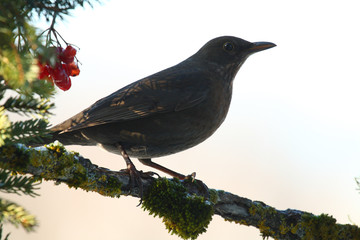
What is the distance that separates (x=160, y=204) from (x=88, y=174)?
705mm

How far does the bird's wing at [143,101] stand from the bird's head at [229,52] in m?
0.61

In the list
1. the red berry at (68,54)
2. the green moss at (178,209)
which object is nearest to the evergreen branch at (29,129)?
the red berry at (68,54)

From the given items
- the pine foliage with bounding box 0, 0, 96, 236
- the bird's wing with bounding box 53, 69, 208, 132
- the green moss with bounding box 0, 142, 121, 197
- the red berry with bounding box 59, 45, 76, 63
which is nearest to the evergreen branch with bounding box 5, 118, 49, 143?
the pine foliage with bounding box 0, 0, 96, 236

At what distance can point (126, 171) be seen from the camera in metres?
3.65

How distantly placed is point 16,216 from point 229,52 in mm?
4192

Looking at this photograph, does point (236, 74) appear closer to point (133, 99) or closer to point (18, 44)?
point (133, 99)

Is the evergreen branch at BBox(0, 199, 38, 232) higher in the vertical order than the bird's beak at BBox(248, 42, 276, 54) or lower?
lower

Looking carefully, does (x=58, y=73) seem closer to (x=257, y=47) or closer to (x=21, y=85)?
(x=21, y=85)

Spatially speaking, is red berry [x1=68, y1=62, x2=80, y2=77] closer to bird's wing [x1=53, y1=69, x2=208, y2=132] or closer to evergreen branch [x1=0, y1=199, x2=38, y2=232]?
bird's wing [x1=53, y1=69, x2=208, y2=132]

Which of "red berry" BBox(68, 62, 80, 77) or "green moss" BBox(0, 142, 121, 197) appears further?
"red berry" BBox(68, 62, 80, 77)

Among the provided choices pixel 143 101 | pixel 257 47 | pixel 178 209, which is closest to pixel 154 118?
pixel 143 101

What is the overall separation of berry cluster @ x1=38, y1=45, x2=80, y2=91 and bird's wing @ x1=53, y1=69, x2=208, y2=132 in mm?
1343

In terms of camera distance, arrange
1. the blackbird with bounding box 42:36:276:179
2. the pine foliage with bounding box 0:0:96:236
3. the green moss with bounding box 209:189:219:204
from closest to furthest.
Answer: the pine foliage with bounding box 0:0:96:236
the green moss with bounding box 209:189:219:204
the blackbird with bounding box 42:36:276:179

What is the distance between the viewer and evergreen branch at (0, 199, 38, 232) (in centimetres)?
146
